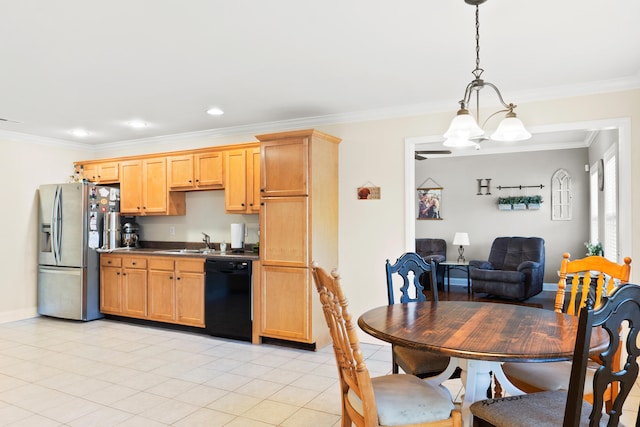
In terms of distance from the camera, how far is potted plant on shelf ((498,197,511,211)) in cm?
791

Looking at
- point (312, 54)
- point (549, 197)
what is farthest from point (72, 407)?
point (549, 197)

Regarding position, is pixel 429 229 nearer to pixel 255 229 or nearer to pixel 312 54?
pixel 255 229

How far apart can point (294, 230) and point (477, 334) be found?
2.46 metres

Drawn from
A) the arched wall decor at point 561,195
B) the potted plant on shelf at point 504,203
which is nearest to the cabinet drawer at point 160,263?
the potted plant on shelf at point 504,203

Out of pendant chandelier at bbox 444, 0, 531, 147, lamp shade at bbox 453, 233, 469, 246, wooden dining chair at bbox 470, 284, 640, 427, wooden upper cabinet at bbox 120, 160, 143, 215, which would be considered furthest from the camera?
lamp shade at bbox 453, 233, 469, 246

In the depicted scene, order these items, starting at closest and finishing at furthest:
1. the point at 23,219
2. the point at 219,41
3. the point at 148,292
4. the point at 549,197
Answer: the point at 219,41
the point at 148,292
the point at 23,219
the point at 549,197

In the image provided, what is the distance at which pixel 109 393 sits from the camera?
3.18 metres

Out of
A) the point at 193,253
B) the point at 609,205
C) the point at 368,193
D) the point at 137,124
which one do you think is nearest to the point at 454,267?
the point at 609,205

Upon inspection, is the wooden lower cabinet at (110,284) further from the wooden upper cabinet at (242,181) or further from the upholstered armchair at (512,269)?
the upholstered armchair at (512,269)

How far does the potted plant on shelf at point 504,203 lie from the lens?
791 cm

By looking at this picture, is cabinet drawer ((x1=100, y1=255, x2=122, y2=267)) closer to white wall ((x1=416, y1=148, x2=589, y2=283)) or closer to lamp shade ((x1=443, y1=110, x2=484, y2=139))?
lamp shade ((x1=443, y1=110, x2=484, y2=139))

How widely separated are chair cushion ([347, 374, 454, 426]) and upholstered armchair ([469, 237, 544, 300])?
518cm

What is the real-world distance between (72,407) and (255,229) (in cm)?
262

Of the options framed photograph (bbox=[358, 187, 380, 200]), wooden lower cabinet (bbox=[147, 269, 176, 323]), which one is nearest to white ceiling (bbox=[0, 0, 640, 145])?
framed photograph (bbox=[358, 187, 380, 200])
